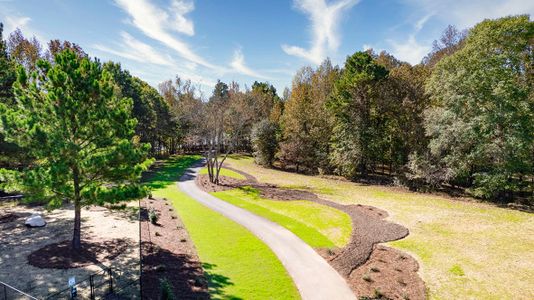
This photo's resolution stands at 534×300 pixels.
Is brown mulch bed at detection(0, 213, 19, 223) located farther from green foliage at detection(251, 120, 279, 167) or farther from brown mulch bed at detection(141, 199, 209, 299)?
green foliage at detection(251, 120, 279, 167)

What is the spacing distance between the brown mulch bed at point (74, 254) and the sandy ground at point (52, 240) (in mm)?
393

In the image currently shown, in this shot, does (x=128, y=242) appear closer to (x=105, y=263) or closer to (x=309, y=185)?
(x=105, y=263)

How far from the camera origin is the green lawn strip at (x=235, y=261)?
14.5 metres

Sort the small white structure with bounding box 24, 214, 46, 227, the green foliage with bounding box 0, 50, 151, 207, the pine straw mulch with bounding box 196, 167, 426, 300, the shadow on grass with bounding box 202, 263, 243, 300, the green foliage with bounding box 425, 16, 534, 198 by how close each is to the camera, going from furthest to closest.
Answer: the green foliage with bounding box 425, 16, 534, 198 → the small white structure with bounding box 24, 214, 46, 227 → the pine straw mulch with bounding box 196, 167, 426, 300 → the green foliage with bounding box 0, 50, 151, 207 → the shadow on grass with bounding box 202, 263, 243, 300

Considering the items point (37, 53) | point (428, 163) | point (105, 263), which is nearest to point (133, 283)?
point (105, 263)

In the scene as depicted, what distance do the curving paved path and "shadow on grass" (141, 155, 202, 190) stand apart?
13.9 m

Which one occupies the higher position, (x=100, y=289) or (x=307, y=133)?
(x=307, y=133)

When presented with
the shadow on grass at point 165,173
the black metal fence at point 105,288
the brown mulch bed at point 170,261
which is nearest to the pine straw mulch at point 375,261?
the brown mulch bed at point 170,261

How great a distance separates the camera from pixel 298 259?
1808cm

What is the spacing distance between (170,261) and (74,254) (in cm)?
589

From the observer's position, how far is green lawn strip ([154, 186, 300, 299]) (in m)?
14.5

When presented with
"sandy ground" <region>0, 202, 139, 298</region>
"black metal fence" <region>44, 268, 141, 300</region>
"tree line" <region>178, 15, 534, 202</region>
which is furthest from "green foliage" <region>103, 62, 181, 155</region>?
"black metal fence" <region>44, 268, 141, 300</region>

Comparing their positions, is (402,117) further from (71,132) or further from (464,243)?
(71,132)

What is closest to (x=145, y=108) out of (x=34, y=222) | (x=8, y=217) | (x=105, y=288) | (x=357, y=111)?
(x=8, y=217)
